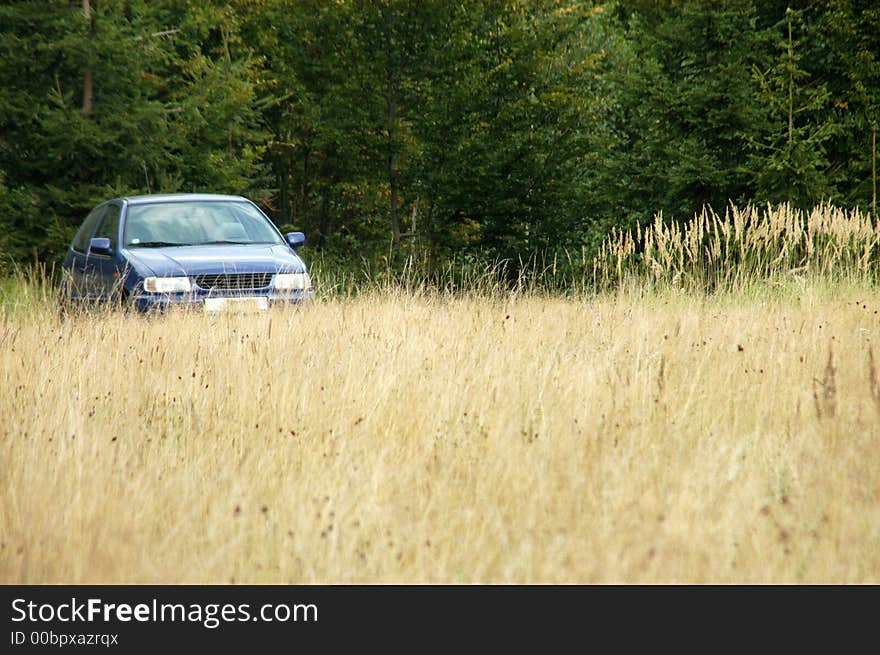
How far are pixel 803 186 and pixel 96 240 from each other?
40.6 feet

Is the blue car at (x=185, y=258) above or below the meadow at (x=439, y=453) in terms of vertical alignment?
above

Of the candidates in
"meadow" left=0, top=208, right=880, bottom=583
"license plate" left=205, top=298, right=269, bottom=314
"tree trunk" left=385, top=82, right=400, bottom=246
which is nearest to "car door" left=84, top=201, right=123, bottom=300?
"license plate" left=205, top=298, right=269, bottom=314

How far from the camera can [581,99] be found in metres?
18.9

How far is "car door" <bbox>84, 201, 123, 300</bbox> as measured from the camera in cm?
1001

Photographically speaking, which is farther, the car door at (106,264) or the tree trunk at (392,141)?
the tree trunk at (392,141)

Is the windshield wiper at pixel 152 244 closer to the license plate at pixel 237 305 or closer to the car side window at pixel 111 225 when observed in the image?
the car side window at pixel 111 225

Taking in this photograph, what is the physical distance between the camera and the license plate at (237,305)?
29.0 feet

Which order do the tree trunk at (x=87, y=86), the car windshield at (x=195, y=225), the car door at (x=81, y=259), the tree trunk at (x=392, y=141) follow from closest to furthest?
the car windshield at (x=195, y=225) → the car door at (x=81, y=259) → the tree trunk at (x=87, y=86) → the tree trunk at (x=392, y=141)

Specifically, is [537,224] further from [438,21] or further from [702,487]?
[702,487]

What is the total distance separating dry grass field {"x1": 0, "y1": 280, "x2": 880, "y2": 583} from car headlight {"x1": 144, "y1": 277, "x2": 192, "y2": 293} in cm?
128

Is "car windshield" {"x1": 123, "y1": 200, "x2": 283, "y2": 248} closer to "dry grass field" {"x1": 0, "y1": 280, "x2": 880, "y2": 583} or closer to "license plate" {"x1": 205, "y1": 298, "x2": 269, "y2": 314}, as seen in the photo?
"license plate" {"x1": 205, "y1": 298, "x2": 269, "y2": 314}

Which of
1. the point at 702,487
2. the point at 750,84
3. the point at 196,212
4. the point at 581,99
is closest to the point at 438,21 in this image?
the point at 581,99

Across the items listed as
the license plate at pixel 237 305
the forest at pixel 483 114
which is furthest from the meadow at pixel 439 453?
the forest at pixel 483 114

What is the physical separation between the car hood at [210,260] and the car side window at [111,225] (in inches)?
24.3
